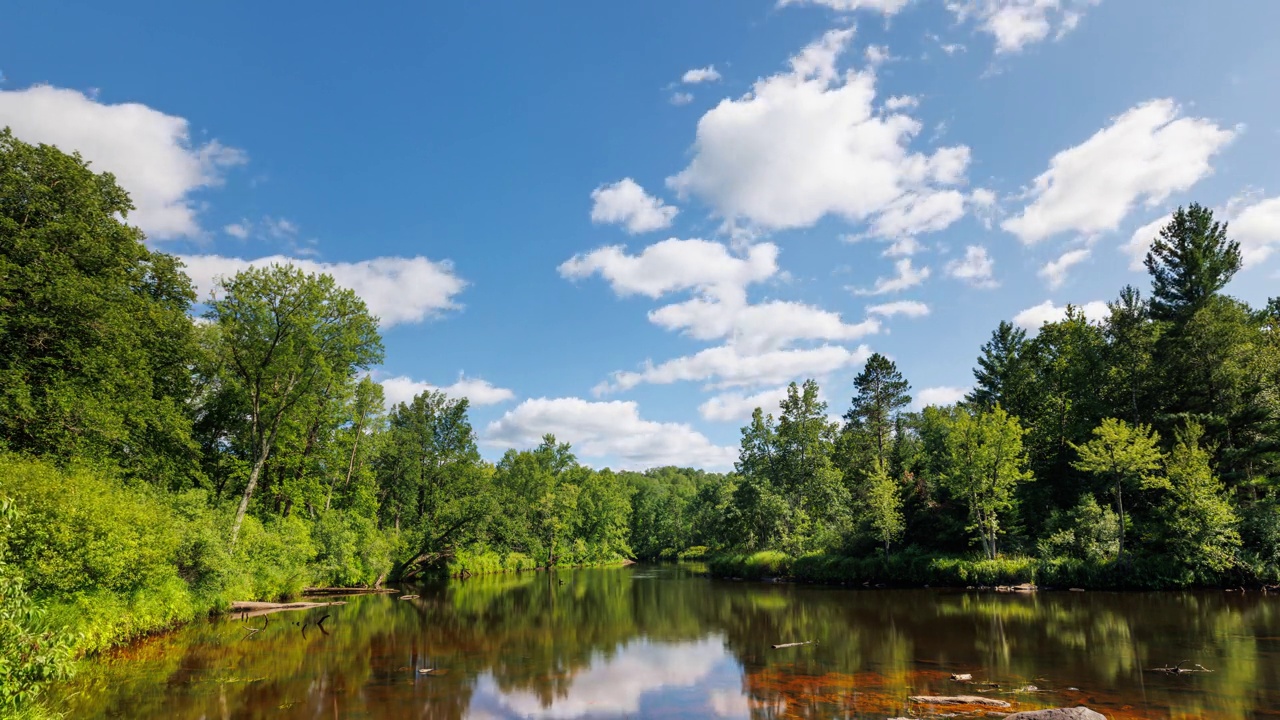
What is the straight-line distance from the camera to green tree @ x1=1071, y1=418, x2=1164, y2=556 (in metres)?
32.7

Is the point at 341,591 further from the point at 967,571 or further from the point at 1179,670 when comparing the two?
the point at 1179,670

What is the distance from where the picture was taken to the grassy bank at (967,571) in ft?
102

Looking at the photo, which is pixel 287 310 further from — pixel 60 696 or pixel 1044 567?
pixel 1044 567

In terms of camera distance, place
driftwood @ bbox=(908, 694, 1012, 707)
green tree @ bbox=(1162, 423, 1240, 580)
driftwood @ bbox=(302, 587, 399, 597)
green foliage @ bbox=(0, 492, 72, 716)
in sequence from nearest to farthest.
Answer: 1. green foliage @ bbox=(0, 492, 72, 716)
2. driftwood @ bbox=(908, 694, 1012, 707)
3. green tree @ bbox=(1162, 423, 1240, 580)
4. driftwood @ bbox=(302, 587, 399, 597)

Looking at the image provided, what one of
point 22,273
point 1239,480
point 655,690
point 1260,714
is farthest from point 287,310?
point 1239,480

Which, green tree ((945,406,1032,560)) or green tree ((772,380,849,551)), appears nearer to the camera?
green tree ((945,406,1032,560))

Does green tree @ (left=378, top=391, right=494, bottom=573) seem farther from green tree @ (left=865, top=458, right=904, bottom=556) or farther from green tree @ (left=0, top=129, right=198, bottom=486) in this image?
green tree @ (left=865, top=458, right=904, bottom=556)

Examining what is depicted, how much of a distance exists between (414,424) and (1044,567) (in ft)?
182

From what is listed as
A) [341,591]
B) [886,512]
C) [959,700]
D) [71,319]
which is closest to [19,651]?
[959,700]

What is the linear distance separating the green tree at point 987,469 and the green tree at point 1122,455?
13.5 ft

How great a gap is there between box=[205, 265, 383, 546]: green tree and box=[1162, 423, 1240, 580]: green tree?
1830 inches

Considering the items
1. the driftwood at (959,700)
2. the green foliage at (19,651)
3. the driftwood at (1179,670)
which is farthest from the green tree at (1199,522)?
the green foliage at (19,651)

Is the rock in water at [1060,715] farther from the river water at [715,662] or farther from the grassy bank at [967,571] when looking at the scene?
the grassy bank at [967,571]

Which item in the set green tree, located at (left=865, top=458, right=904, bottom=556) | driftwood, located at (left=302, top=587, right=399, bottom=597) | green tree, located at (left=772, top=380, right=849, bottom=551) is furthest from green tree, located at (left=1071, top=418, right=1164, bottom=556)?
driftwood, located at (left=302, top=587, right=399, bottom=597)
